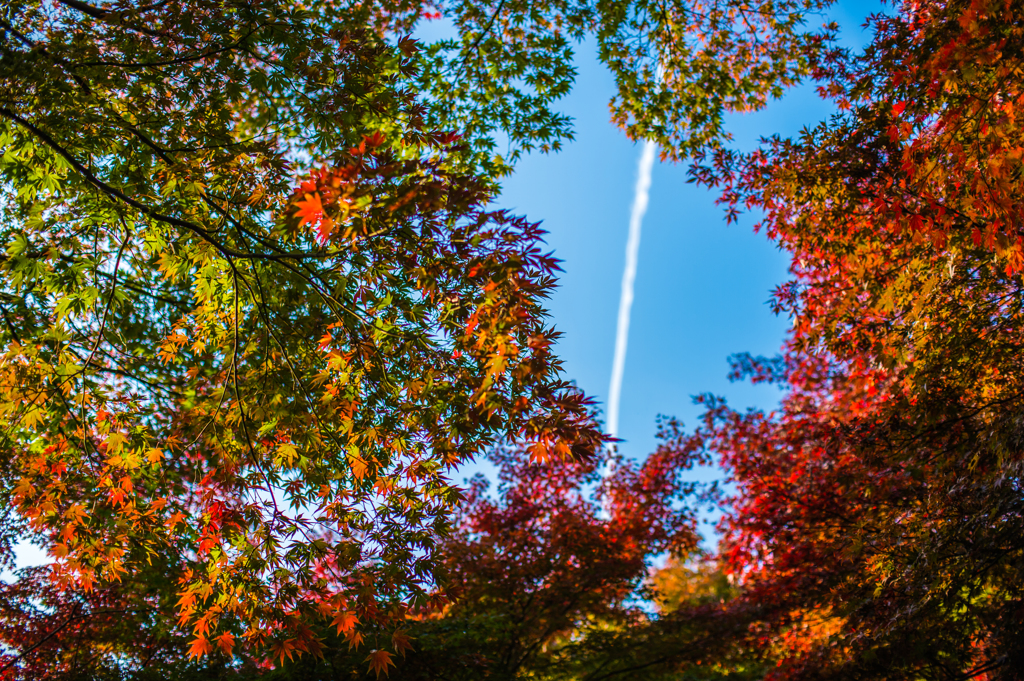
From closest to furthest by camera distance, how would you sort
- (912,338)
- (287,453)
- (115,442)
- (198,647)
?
(198,647) < (287,453) < (115,442) < (912,338)

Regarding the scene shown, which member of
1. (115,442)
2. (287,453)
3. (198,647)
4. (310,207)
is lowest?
(198,647)

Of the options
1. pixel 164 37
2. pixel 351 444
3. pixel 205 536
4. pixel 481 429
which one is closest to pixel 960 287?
pixel 481 429

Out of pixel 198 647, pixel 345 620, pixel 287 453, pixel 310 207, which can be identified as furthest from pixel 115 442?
pixel 310 207

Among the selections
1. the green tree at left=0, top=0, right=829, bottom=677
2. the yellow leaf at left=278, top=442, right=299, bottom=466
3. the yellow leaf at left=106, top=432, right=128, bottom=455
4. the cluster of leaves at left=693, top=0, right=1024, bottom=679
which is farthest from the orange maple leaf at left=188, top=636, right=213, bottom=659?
the cluster of leaves at left=693, top=0, right=1024, bottom=679

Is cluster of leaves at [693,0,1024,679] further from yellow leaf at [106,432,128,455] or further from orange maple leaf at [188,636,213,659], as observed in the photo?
yellow leaf at [106,432,128,455]

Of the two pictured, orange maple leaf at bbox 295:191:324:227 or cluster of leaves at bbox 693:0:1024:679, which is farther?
cluster of leaves at bbox 693:0:1024:679

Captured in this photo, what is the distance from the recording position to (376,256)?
131 inches

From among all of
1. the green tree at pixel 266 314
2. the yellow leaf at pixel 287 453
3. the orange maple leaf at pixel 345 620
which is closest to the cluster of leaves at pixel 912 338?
the green tree at pixel 266 314

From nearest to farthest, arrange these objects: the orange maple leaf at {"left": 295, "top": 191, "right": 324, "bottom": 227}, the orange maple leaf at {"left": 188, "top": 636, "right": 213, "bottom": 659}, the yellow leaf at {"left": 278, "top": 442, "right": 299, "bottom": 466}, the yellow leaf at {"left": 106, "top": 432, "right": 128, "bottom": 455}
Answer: the orange maple leaf at {"left": 295, "top": 191, "right": 324, "bottom": 227}
the orange maple leaf at {"left": 188, "top": 636, "right": 213, "bottom": 659}
the yellow leaf at {"left": 278, "top": 442, "right": 299, "bottom": 466}
the yellow leaf at {"left": 106, "top": 432, "right": 128, "bottom": 455}

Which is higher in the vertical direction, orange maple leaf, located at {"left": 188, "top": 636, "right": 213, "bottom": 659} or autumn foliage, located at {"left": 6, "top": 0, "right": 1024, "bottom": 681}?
autumn foliage, located at {"left": 6, "top": 0, "right": 1024, "bottom": 681}

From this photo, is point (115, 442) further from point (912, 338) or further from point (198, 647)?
point (912, 338)

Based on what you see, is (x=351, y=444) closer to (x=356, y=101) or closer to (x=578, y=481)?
Answer: (x=356, y=101)

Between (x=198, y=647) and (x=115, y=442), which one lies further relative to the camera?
(x=115, y=442)

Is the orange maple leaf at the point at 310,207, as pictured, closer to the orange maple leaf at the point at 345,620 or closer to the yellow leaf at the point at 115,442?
the orange maple leaf at the point at 345,620
